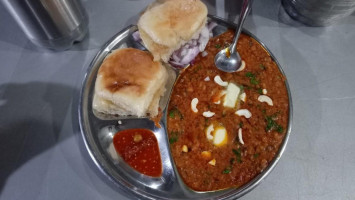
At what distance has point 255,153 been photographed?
70.7 inches

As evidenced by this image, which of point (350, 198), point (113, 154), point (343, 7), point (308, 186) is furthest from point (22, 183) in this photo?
point (343, 7)

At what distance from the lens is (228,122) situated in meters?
1.88

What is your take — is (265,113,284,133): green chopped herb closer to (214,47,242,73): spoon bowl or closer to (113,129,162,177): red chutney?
(214,47,242,73): spoon bowl

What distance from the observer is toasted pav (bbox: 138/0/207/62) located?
1.91 m

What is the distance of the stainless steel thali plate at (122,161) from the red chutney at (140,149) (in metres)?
0.03

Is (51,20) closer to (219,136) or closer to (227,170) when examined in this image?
(219,136)

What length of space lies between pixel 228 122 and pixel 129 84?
2.32 ft

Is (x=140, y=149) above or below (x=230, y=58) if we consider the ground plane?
below

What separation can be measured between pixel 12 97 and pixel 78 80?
1.66ft

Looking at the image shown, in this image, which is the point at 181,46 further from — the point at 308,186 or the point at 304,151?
the point at 308,186

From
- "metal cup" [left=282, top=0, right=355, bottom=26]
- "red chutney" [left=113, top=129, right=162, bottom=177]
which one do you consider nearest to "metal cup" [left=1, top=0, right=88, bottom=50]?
"red chutney" [left=113, top=129, right=162, bottom=177]

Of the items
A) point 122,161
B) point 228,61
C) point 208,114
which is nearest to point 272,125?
point 208,114

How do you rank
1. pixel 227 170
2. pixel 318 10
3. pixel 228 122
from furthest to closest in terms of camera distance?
pixel 318 10 < pixel 228 122 < pixel 227 170

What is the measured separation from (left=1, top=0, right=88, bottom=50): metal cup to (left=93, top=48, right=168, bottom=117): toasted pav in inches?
19.7
